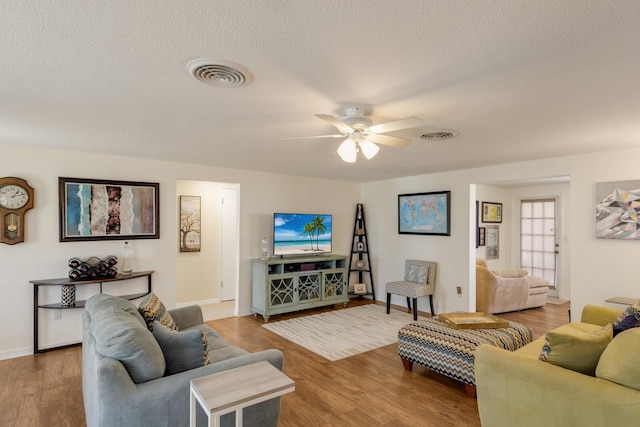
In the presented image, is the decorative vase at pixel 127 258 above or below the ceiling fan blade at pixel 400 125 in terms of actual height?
below

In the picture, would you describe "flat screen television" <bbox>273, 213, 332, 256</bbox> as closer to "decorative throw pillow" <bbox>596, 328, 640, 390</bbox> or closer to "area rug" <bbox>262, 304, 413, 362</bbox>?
"area rug" <bbox>262, 304, 413, 362</bbox>

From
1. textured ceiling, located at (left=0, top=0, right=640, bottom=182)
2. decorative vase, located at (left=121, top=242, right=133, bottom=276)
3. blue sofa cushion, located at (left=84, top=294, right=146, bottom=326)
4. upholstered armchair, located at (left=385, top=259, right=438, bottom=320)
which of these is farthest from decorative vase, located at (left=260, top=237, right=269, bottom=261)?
blue sofa cushion, located at (left=84, top=294, right=146, bottom=326)

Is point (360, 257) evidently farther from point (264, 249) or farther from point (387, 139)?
point (387, 139)

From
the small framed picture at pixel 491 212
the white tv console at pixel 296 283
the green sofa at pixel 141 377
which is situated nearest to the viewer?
the green sofa at pixel 141 377

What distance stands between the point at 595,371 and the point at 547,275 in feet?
19.5

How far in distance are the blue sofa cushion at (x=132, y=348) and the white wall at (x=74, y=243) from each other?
258cm

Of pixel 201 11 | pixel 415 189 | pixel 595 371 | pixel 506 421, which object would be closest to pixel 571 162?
pixel 415 189

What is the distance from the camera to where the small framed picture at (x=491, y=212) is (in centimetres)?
672

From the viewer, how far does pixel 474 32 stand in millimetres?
1433

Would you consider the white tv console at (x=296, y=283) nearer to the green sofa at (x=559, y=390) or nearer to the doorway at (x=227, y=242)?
the doorway at (x=227, y=242)

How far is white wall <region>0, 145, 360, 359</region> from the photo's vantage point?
12.1 ft

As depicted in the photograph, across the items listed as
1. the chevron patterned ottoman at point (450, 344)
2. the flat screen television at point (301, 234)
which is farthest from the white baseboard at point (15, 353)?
the chevron patterned ottoman at point (450, 344)

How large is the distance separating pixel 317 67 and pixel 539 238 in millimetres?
7010

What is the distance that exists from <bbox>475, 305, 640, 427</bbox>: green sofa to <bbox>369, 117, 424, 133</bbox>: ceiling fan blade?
1.45m
